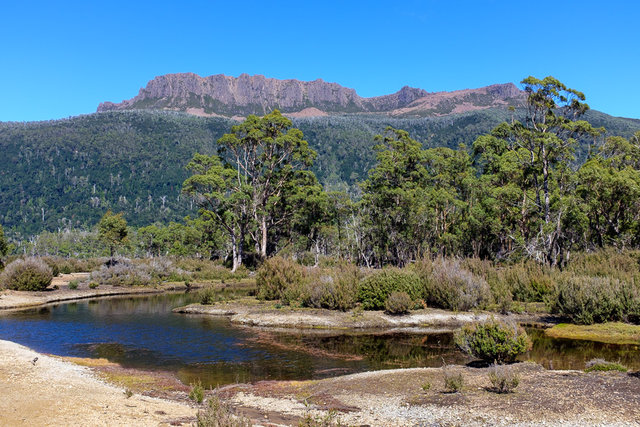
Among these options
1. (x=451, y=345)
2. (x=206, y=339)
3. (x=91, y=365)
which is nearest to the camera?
(x=91, y=365)

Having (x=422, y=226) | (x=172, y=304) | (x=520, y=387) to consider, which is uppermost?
(x=422, y=226)

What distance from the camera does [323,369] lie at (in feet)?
51.9

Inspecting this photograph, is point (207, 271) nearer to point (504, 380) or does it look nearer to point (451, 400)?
point (451, 400)

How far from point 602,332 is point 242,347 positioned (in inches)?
613

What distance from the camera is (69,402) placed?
10.1 m

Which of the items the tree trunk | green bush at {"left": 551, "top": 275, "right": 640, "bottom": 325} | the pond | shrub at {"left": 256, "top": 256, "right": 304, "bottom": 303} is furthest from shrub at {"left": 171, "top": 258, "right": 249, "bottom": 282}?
green bush at {"left": 551, "top": 275, "right": 640, "bottom": 325}

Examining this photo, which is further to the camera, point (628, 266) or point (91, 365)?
point (628, 266)

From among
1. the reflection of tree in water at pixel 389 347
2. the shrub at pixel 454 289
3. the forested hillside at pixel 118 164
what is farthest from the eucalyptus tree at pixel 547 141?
the forested hillside at pixel 118 164

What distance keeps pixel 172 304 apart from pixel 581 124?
32.3 meters

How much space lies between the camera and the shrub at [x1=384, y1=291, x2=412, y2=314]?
2598 centimetres

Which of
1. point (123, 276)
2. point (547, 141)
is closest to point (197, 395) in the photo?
point (547, 141)

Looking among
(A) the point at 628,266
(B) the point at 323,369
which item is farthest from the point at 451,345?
(A) the point at 628,266

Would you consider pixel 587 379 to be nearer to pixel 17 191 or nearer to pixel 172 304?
pixel 172 304

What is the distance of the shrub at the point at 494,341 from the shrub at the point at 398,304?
1110 centimetres
